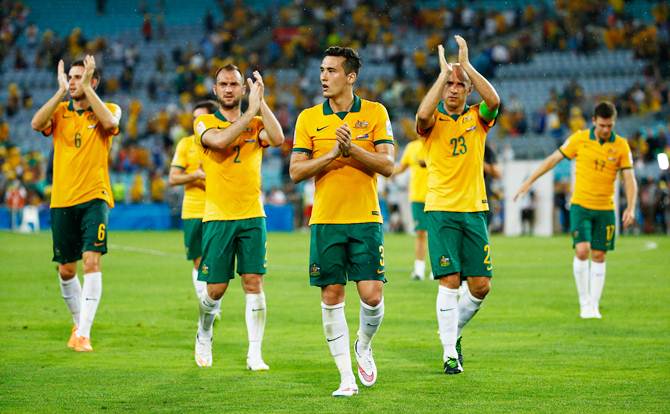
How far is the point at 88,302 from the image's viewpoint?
1073cm

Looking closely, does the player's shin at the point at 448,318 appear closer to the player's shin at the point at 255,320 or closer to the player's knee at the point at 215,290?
the player's shin at the point at 255,320

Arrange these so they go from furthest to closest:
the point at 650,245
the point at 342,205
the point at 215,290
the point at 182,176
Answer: the point at 650,245
the point at 182,176
the point at 215,290
the point at 342,205

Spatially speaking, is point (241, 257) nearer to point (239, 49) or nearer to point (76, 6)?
point (239, 49)

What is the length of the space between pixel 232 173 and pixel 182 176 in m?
3.20

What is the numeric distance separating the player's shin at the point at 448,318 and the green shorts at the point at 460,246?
0.18 meters

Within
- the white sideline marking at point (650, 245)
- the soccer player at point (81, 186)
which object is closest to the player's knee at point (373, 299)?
the soccer player at point (81, 186)

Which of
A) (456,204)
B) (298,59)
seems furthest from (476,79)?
(298,59)

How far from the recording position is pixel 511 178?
108 ft

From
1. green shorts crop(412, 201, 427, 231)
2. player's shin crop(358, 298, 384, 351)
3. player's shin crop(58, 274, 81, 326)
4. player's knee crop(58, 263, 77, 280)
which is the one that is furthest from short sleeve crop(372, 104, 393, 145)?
green shorts crop(412, 201, 427, 231)

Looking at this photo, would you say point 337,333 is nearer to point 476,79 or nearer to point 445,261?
point 445,261

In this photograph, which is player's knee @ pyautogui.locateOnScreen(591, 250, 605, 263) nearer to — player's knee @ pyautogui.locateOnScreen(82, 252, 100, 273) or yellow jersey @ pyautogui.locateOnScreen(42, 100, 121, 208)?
yellow jersey @ pyautogui.locateOnScreen(42, 100, 121, 208)

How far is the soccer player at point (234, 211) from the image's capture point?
31.1ft

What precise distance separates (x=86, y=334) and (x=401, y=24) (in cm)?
3728

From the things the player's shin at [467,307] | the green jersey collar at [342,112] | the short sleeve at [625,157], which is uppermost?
the green jersey collar at [342,112]
